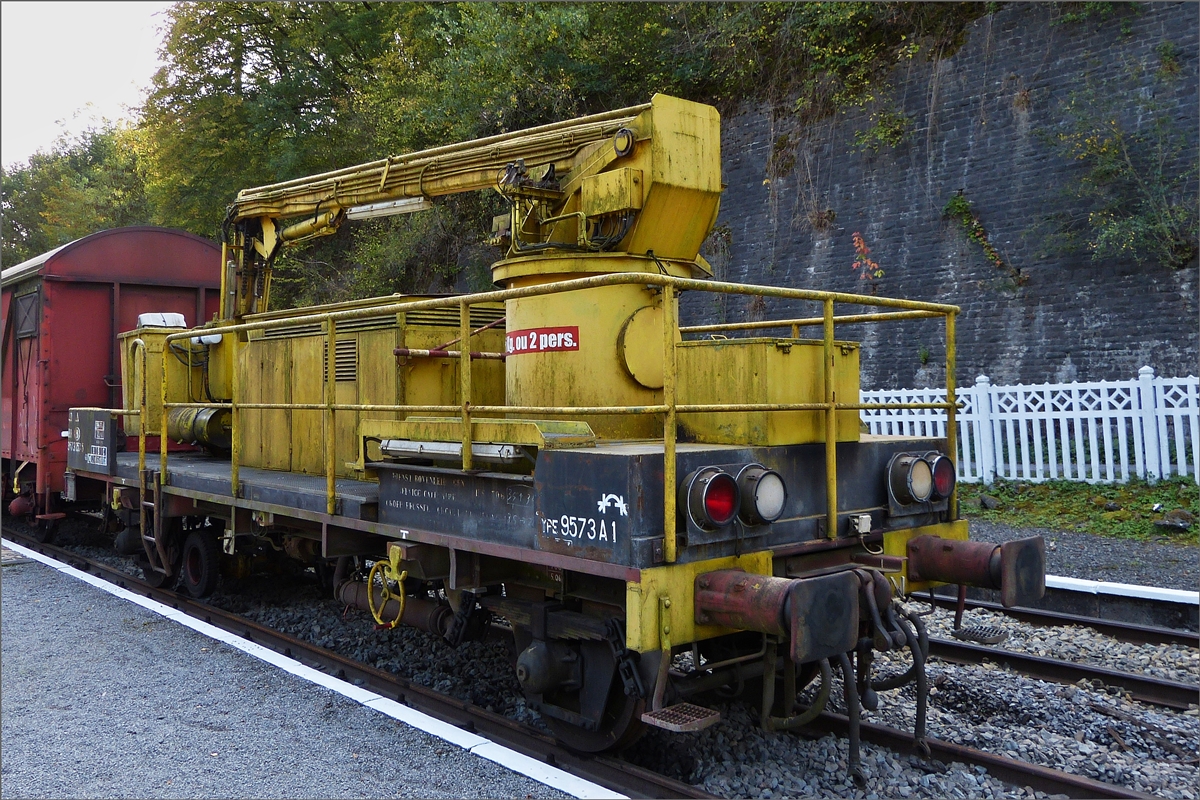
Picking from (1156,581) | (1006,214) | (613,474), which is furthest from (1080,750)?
(1006,214)

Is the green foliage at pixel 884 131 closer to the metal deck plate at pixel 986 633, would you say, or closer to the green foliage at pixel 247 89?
the metal deck plate at pixel 986 633

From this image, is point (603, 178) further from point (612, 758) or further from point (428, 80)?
point (428, 80)

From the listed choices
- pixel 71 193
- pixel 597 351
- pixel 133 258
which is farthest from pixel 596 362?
pixel 71 193

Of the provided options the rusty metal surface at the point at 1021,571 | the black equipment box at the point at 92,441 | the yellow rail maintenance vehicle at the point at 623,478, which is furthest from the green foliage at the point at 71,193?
the rusty metal surface at the point at 1021,571

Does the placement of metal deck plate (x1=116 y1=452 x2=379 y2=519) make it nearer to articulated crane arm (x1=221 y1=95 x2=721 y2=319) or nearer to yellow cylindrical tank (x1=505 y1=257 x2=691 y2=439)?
yellow cylindrical tank (x1=505 y1=257 x2=691 y2=439)

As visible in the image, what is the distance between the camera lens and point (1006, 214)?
13438 millimetres

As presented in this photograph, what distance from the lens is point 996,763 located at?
4285 millimetres

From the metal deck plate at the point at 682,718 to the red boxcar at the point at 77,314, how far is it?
9.20m

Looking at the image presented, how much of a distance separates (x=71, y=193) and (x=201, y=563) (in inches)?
1410

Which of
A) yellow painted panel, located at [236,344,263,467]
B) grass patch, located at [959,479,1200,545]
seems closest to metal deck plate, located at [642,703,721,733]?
yellow painted panel, located at [236,344,263,467]

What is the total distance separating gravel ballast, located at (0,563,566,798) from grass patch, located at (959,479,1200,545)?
8.43 meters

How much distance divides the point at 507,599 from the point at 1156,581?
657 cm

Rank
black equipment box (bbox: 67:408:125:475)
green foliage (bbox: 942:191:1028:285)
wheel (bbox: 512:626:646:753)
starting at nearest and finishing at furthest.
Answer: wheel (bbox: 512:626:646:753), black equipment box (bbox: 67:408:125:475), green foliage (bbox: 942:191:1028:285)

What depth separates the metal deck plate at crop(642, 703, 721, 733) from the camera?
347cm
